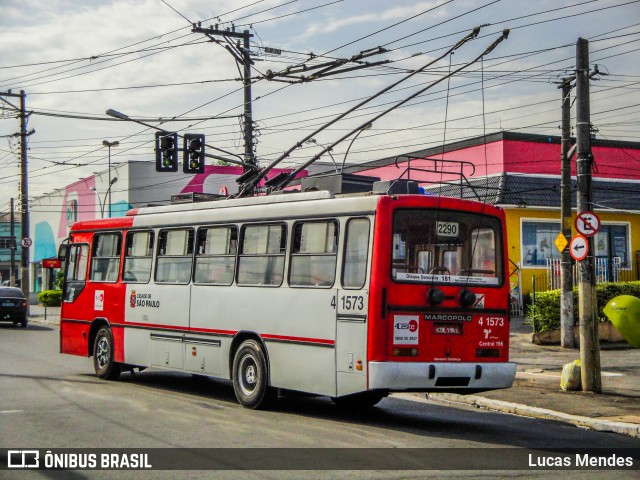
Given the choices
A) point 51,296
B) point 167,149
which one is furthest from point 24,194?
point 167,149

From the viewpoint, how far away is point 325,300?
12.3 m

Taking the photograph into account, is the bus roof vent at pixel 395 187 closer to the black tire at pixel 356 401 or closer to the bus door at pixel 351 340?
the bus door at pixel 351 340

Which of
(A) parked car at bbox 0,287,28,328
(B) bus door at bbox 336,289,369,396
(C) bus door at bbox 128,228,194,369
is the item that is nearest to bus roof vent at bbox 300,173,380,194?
(B) bus door at bbox 336,289,369,396

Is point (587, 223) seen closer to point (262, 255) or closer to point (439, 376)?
point (439, 376)

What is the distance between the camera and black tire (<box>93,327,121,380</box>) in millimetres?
17047

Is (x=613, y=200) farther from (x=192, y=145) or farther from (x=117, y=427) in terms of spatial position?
(x=117, y=427)

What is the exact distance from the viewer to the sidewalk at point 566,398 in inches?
502

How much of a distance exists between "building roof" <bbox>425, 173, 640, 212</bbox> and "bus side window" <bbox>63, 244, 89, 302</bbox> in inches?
686

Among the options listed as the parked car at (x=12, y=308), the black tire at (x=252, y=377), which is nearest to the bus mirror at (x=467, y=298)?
the black tire at (x=252, y=377)

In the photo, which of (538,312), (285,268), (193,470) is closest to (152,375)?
(285,268)

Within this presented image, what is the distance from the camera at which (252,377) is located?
1355cm

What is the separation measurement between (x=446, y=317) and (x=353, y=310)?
1.23 meters

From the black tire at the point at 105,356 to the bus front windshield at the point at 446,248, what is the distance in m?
7.30

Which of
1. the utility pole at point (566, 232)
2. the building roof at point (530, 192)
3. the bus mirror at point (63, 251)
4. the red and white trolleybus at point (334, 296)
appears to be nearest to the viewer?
the red and white trolleybus at point (334, 296)
